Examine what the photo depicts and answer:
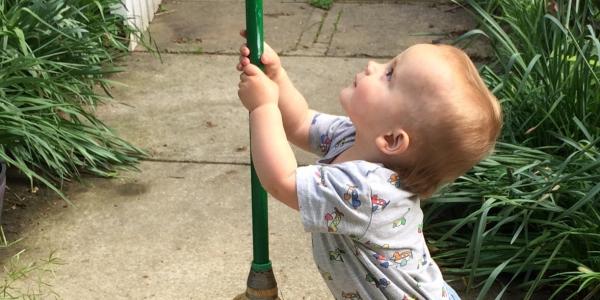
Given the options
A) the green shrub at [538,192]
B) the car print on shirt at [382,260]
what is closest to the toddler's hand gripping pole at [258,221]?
the car print on shirt at [382,260]

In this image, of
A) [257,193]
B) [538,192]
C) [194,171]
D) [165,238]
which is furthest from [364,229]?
[194,171]

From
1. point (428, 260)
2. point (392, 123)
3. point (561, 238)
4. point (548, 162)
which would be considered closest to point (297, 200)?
point (392, 123)

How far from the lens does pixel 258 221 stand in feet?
7.35

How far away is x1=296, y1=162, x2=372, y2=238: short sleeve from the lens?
6.23 ft

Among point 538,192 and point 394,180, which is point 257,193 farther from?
point 538,192

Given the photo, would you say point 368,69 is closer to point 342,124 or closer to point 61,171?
point 342,124

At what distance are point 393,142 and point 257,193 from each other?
0.43m

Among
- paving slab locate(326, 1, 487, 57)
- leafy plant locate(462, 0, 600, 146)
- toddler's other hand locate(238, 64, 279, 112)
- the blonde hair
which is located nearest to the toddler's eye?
the blonde hair

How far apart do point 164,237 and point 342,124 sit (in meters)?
1.25

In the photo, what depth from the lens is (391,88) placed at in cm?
193

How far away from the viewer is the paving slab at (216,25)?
520 cm

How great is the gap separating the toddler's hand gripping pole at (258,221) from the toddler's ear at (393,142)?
1.05 feet

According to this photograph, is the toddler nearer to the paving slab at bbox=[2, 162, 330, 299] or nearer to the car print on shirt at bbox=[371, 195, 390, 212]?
the car print on shirt at bbox=[371, 195, 390, 212]

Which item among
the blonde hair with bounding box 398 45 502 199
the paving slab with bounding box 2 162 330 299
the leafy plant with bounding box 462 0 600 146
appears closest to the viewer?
the blonde hair with bounding box 398 45 502 199
